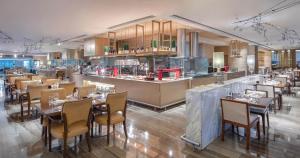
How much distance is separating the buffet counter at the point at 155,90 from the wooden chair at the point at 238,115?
2.36m

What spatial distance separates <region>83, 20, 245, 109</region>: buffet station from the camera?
226 inches

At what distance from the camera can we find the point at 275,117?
4914mm

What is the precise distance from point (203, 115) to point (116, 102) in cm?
159

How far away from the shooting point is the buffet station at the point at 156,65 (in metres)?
5.75

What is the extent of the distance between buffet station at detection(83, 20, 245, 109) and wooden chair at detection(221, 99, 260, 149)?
1.34 meters

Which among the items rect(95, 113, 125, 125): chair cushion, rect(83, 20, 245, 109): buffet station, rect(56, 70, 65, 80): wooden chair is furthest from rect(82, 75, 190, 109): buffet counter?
rect(56, 70, 65, 80): wooden chair

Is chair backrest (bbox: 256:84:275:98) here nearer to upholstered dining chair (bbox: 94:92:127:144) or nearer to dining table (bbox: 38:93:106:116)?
upholstered dining chair (bbox: 94:92:127:144)

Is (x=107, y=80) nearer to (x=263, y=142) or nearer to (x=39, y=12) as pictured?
(x=39, y=12)

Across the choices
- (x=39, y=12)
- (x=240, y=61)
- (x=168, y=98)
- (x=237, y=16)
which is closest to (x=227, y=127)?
(x=168, y=98)

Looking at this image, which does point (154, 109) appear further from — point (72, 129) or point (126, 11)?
point (72, 129)

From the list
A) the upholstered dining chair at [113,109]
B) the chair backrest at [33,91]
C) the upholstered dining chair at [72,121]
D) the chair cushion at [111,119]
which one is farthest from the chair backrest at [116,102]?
the chair backrest at [33,91]

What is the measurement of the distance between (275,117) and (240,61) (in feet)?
25.4

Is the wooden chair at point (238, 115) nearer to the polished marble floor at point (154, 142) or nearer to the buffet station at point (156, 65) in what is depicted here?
the polished marble floor at point (154, 142)

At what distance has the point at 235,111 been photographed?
3191mm
